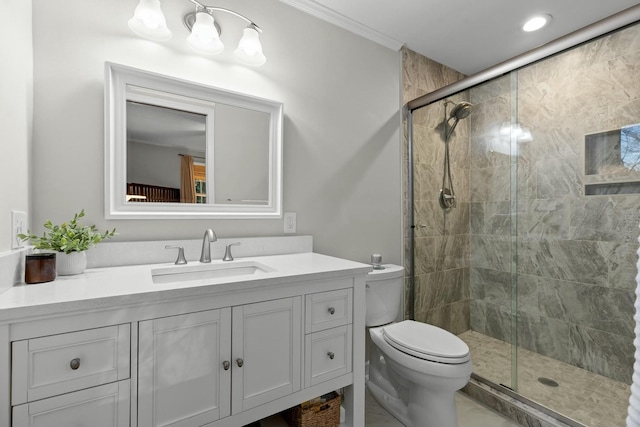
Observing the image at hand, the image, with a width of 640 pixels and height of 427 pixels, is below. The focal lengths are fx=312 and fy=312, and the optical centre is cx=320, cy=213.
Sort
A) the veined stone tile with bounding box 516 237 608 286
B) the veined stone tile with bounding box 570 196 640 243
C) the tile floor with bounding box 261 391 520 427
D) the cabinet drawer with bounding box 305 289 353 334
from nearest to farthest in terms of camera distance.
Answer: the cabinet drawer with bounding box 305 289 353 334 → the tile floor with bounding box 261 391 520 427 → the veined stone tile with bounding box 570 196 640 243 → the veined stone tile with bounding box 516 237 608 286

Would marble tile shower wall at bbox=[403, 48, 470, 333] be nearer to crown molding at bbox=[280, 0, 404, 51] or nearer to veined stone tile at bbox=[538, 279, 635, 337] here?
crown molding at bbox=[280, 0, 404, 51]

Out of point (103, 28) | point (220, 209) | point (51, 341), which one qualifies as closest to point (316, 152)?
point (220, 209)

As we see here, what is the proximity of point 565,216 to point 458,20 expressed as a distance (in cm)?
149

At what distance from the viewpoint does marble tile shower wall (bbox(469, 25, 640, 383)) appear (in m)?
1.91

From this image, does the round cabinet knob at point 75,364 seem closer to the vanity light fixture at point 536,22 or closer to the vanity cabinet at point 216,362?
the vanity cabinet at point 216,362

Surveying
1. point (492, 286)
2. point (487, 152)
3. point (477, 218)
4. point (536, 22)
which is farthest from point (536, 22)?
point (492, 286)

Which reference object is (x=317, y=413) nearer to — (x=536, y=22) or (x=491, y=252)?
(x=491, y=252)

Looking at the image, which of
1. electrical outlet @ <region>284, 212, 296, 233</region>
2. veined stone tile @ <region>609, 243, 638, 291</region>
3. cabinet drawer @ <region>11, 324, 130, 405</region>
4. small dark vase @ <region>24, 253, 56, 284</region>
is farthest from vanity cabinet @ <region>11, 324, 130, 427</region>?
veined stone tile @ <region>609, 243, 638, 291</region>

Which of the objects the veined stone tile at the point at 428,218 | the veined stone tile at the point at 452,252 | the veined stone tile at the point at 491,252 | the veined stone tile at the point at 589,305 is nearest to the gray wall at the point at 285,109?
the veined stone tile at the point at 428,218

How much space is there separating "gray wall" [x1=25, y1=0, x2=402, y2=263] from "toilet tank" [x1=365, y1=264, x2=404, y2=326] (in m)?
0.29

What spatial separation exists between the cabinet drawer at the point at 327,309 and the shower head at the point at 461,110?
1720mm

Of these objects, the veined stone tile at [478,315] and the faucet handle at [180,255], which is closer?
the faucet handle at [180,255]

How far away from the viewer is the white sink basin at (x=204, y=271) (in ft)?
4.27

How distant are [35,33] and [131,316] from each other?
1.19 metres
